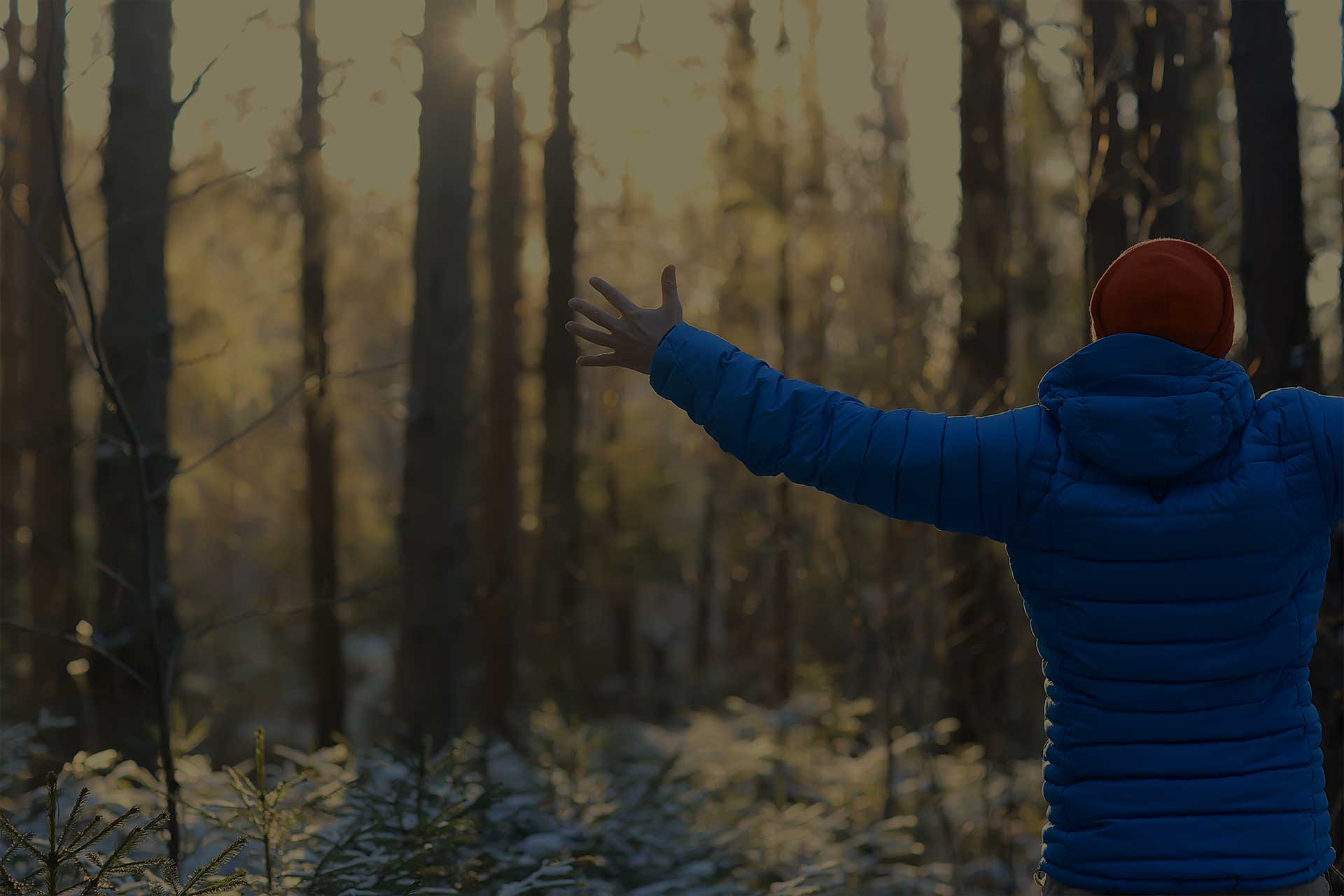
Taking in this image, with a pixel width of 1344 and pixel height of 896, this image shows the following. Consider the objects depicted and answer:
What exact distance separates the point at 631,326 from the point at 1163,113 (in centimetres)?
382

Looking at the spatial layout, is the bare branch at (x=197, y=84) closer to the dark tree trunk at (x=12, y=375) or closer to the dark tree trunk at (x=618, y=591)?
the dark tree trunk at (x=12, y=375)

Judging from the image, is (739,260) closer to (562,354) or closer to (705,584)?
(562,354)

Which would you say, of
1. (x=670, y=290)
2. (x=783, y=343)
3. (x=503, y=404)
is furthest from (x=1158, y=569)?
(x=783, y=343)

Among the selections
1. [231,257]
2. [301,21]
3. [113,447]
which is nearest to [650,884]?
[113,447]

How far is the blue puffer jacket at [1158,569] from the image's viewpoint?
6.57ft

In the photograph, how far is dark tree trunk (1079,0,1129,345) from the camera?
502 cm

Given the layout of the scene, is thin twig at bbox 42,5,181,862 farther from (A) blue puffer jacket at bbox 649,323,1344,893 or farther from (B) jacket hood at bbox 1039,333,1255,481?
(B) jacket hood at bbox 1039,333,1255,481

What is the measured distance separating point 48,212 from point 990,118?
25.4 feet

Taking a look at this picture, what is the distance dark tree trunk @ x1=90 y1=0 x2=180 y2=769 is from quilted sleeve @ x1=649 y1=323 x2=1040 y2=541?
317 centimetres

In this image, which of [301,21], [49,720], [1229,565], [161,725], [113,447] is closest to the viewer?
[1229,565]

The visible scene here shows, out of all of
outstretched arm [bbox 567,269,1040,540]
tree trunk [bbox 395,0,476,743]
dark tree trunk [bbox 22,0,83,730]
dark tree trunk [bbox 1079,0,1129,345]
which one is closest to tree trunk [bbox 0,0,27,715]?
dark tree trunk [bbox 22,0,83,730]

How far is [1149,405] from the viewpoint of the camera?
6.61ft

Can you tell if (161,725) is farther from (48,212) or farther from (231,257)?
(231,257)

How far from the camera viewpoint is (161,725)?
3209 mm
